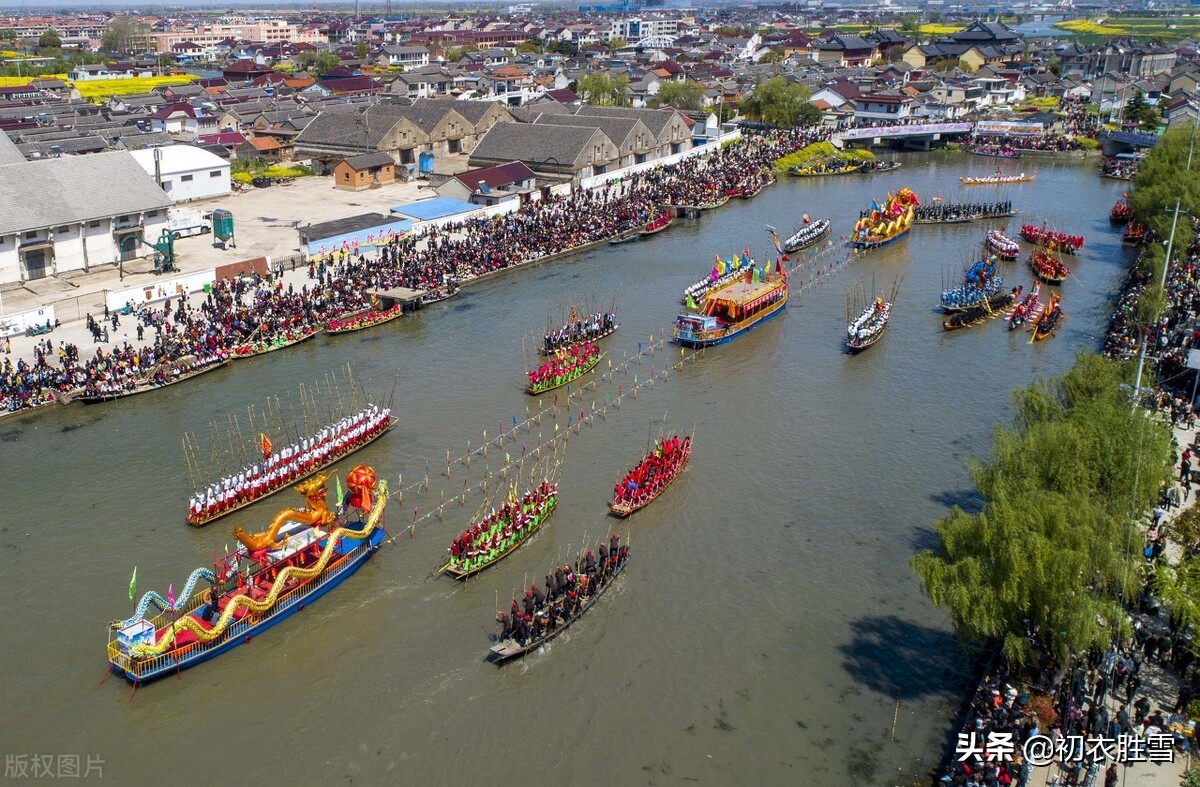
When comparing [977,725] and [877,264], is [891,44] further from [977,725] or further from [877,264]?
[977,725]

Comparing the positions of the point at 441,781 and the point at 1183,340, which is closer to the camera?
the point at 441,781

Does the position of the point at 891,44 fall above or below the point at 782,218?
above

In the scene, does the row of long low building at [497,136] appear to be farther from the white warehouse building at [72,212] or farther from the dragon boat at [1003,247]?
the dragon boat at [1003,247]

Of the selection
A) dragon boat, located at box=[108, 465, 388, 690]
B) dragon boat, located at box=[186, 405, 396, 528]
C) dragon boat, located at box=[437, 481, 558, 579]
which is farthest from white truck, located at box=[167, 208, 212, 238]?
dragon boat, located at box=[437, 481, 558, 579]

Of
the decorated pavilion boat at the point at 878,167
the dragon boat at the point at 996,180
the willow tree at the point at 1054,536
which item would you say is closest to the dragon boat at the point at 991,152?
the decorated pavilion boat at the point at 878,167

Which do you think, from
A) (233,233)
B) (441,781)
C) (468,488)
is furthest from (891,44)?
(441,781)

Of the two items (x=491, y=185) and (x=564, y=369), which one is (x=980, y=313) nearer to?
Answer: (x=564, y=369)

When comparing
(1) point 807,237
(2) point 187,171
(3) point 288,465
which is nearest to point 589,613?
(3) point 288,465
